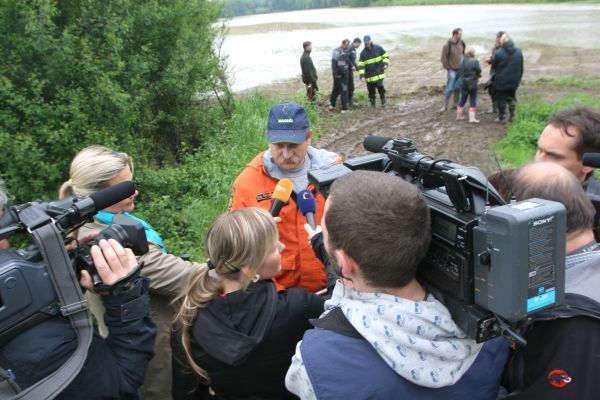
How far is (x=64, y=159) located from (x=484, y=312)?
18.5ft

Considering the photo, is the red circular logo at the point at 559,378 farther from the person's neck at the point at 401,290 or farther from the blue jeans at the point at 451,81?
the blue jeans at the point at 451,81

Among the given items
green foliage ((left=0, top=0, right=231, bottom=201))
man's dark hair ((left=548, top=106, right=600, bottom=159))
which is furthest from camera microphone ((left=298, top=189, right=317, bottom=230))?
green foliage ((left=0, top=0, right=231, bottom=201))

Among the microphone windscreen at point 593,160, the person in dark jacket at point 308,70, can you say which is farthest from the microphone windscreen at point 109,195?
the person in dark jacket at point 308,70

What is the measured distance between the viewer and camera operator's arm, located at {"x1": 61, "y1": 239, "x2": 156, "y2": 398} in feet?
5.41

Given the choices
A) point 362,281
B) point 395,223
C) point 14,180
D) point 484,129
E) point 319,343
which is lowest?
point 484,129

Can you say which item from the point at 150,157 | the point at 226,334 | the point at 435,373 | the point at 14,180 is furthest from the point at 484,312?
the point at 150,157

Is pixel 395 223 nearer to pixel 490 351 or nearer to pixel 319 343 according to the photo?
pixel 319 343

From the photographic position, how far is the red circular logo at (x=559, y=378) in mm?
1354

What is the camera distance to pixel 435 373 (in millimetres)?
1350

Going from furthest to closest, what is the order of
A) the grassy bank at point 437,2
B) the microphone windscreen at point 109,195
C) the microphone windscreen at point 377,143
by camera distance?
1. the grassy bank at point 437,2
2. the microphone windscreen at point 377,143
3. the microphone windscreen at point 109,195

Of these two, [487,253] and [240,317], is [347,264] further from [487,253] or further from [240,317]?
[240,317]

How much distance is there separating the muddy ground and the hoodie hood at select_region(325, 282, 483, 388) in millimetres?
6453

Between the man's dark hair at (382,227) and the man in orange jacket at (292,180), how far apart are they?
4.30ft

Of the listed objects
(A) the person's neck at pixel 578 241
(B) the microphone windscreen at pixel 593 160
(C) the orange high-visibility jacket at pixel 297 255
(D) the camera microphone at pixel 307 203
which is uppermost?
(B) the microphone windscreen at pixel 593 160
